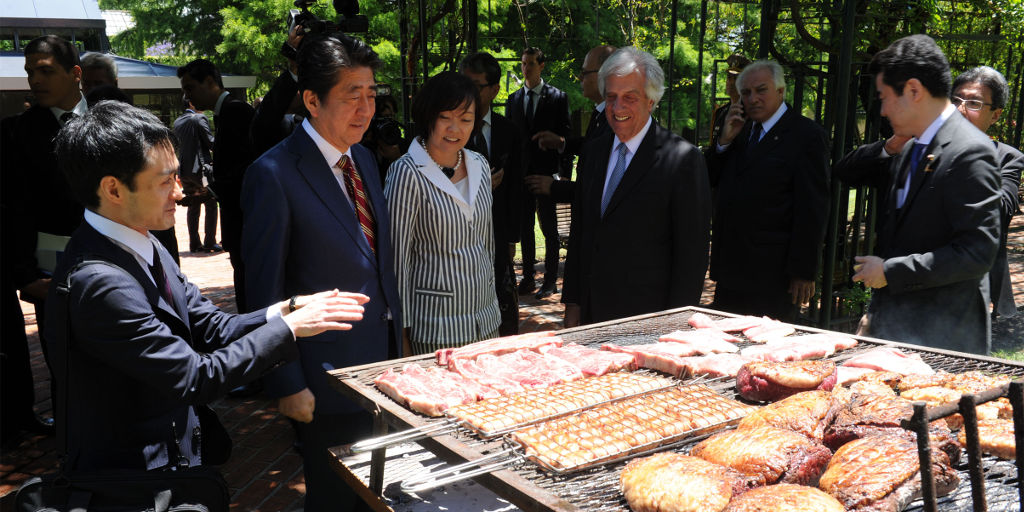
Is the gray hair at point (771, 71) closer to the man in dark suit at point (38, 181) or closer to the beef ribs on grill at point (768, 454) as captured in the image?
the beef ribs on grill at point (768, 454)

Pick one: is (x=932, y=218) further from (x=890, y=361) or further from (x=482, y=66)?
(x=482, y=66)

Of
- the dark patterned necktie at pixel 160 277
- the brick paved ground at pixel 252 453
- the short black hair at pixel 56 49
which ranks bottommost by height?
the brick paved ground at pixel 252 453

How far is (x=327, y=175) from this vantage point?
311 centimetres

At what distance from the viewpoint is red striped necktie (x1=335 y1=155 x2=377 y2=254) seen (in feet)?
10.7

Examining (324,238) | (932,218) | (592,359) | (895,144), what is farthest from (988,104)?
(324,238)

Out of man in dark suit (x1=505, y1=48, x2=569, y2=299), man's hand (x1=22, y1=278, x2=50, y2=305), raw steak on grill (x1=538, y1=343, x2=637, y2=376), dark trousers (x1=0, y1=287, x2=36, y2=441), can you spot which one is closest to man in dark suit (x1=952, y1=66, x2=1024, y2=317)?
raw steak on grill (x1=538, y1=343, x2=637, y2=376)

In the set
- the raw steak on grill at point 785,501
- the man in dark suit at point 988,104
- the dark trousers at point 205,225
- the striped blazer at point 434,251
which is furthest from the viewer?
the dark trousers at point 205,225

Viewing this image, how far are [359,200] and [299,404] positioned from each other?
93cm

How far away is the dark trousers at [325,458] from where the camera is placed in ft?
10.5

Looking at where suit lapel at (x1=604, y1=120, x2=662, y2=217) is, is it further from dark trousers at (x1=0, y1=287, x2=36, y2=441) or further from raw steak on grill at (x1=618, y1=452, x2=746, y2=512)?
dark trousers at (x1=0, y1=287, x2=36, y2=441)

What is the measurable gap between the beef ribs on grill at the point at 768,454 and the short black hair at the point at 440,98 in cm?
202

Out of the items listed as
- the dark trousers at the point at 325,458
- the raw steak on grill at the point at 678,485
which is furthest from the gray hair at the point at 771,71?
the raw steak on grill at the point at 678,485

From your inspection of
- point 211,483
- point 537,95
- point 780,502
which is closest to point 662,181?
→ point 780,502

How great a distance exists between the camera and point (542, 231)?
347 inches
